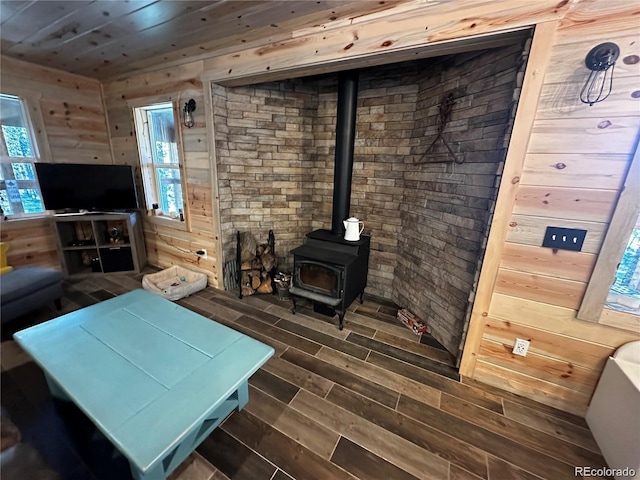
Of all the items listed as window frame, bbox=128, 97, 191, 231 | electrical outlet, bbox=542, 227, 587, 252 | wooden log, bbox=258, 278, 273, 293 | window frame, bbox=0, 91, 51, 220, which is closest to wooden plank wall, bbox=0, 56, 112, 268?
window frame, bbox=0, 91, 51, 220

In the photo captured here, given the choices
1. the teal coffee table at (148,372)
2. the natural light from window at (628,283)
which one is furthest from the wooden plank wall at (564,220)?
the teal coffee table at (148,372)

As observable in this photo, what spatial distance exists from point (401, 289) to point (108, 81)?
429 centimetres

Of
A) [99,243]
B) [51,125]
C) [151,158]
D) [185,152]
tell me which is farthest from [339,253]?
[51,125]

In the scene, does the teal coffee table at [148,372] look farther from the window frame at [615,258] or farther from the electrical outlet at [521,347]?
the window frame at [615,258]

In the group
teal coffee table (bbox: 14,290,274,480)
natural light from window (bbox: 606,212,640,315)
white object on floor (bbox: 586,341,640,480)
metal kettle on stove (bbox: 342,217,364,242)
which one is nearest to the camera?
teal coffee table (bbox: 14,290,274,480)

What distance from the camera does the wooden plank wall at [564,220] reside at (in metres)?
1.19

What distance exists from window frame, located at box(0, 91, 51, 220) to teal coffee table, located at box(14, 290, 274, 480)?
2.29m

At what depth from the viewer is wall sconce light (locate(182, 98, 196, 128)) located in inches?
98.0

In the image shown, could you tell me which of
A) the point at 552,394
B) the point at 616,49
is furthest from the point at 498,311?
the point at 616,49

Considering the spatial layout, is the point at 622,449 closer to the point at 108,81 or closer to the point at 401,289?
the point at 401,289

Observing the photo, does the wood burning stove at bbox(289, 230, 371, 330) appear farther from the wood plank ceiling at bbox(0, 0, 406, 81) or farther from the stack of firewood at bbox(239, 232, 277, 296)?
the wood plank ceiling at bbox(0, 0, 406, 81)

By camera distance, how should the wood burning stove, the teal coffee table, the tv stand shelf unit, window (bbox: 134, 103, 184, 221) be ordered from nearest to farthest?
the teal coffee table < the wood burning stove < the tv stand shelf unit < window (bbox: 134, 103, 184, 221)

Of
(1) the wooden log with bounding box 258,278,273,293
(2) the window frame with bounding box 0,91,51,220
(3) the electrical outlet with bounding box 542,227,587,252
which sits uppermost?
(2) the window frame with bounding box 0,91,51,220

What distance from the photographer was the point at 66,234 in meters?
2.93
